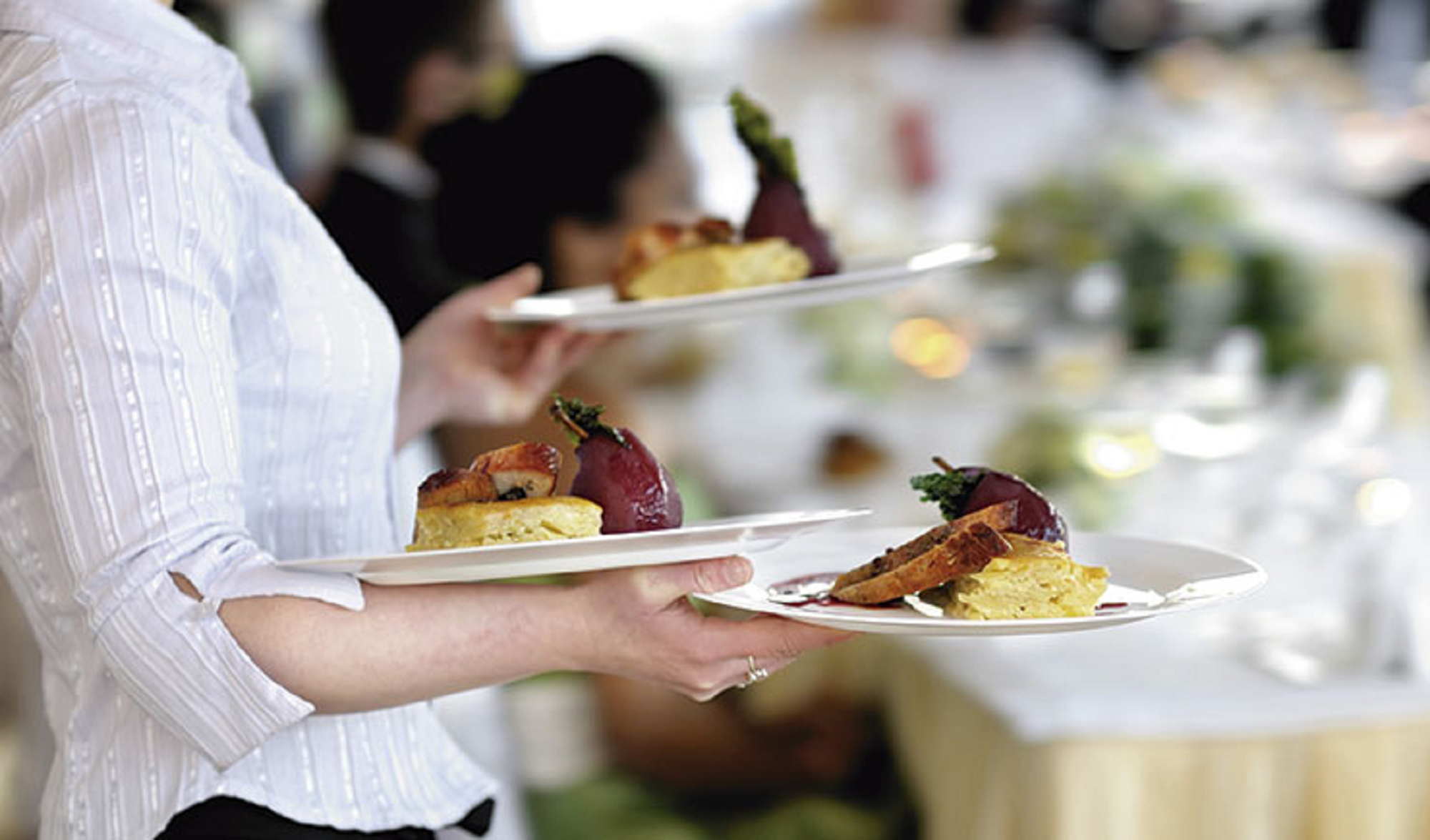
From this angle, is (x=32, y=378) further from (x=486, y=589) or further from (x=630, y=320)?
(x=630, y=320)

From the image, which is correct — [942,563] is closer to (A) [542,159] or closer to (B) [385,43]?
(A) [542,159]

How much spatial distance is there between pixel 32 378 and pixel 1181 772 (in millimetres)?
1202


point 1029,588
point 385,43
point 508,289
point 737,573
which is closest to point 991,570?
point 1029,588

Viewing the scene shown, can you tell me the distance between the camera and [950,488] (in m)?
0.87

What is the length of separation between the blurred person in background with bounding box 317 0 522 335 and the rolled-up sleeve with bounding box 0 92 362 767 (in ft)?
4.85

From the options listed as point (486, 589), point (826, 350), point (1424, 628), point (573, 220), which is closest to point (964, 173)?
point (826, 350)

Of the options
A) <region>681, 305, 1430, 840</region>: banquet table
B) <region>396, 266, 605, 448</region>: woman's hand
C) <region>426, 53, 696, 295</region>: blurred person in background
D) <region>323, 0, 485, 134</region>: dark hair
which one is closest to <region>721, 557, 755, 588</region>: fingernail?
<region>396, 266, 605, 448</region>: woman's hand

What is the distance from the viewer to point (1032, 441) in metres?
2.09

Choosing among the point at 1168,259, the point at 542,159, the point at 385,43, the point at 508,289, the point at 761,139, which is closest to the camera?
the point at 761,139

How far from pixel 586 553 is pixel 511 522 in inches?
3.2

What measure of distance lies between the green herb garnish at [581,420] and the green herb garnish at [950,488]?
0.61 feet

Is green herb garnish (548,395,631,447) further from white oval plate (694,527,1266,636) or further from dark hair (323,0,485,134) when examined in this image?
dark hair (323,0,485,134)

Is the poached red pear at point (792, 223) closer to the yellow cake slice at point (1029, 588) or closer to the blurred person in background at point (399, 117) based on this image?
the yellow cake slice at point (1029, 588)

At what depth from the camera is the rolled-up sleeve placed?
0.76 metres
